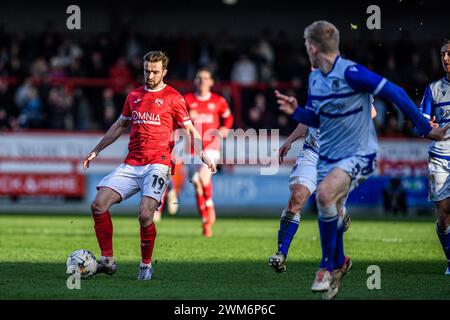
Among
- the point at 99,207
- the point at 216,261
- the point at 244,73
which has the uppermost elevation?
the point at 244,73

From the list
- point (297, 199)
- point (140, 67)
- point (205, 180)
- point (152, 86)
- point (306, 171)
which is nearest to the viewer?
point (152, 86)

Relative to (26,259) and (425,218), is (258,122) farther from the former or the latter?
(26,259)

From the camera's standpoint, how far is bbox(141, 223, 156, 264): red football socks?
10414mm

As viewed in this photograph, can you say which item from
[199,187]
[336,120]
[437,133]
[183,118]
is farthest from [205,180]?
[437,133]

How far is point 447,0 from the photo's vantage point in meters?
32.1

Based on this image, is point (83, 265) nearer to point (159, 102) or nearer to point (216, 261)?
point (159, 102)

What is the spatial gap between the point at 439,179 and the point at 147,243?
345 cm

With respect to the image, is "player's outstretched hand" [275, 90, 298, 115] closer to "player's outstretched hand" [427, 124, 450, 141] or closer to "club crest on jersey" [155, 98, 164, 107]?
"player's outstretched hand" [427, 124, 450, 141]

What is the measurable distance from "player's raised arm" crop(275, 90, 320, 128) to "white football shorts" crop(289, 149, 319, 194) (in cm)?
225

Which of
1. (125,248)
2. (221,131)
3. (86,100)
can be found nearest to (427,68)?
(86,100)

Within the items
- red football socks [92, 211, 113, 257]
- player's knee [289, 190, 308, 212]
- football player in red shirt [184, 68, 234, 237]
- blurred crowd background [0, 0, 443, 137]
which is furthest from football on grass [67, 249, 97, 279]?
blurred crowd background [0, 0, 443, 137]

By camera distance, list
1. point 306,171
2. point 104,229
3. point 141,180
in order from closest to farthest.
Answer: point 104,229 → point 141,180 → point 306,171

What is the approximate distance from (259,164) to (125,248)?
1061 centimetres

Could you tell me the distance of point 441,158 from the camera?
11.5m
